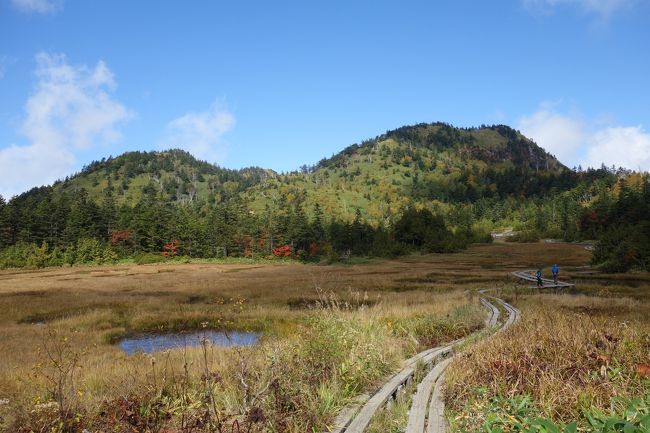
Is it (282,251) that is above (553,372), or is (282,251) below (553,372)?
below

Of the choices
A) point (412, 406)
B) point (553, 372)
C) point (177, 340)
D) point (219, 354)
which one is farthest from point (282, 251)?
point (553, 372)

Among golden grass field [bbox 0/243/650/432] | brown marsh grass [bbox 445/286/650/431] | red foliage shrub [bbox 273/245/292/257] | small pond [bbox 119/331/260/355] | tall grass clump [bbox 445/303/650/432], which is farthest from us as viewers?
red foliage shrub [bbox 273/245/292/257]

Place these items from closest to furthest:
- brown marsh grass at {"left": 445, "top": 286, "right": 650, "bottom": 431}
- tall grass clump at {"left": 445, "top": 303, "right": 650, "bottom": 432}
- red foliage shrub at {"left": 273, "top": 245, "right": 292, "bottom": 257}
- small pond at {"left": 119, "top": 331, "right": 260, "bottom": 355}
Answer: tall grass clump at {"left": 445, "top": 303, "right": 650, "bottom": 432}
brown marsh grass at {"left": 445, "top": 286, "right": 650, "bottom": 431}
small pond at {"left": 119, "top": 331, "right": 260, "bottom": 355}
red foliage shrub at {"left": 273, "top": 245, "right": 292, "bottom": 257}

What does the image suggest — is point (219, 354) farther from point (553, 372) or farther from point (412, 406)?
point (553, 372)

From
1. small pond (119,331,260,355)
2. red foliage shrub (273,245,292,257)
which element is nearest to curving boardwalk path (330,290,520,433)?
small pond (119,331,260,355)

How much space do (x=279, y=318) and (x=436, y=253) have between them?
73.1m

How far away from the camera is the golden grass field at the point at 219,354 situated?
6.37 metres

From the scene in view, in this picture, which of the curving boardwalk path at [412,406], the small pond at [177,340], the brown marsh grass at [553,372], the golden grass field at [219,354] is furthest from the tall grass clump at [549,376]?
the small pond at [177,340]

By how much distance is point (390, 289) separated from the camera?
36.9 m

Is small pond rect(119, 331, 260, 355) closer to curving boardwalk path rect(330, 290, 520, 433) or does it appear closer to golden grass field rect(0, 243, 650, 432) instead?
golden grass field rect(0, 243, 650, 432)

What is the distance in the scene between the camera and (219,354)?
13.6 metres

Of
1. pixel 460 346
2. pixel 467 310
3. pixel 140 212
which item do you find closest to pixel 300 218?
pixel 140 212

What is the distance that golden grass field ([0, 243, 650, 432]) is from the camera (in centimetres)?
637

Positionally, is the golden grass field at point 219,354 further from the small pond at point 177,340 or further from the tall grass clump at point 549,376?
the small pond at point 177,340
